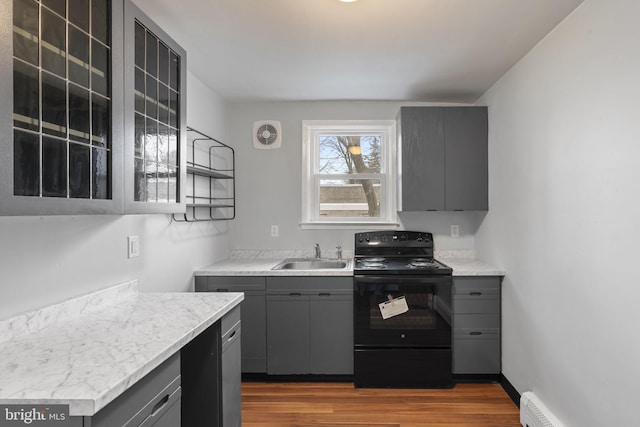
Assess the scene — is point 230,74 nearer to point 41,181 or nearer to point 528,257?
point 41,181

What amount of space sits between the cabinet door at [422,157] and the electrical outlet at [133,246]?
200cm

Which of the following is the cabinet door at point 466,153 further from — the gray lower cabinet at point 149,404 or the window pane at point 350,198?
the gray lower cabinet at point 149,404

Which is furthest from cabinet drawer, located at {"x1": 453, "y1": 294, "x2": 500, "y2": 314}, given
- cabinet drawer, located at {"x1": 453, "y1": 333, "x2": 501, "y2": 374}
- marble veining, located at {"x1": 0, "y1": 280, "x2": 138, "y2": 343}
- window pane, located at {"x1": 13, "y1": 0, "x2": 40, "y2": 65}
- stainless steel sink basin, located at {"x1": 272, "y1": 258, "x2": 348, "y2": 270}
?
window pane, located at {"x1": 13, "y1": 0, "x2": 40, "y2": 65}

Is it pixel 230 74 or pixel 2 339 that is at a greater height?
pixel 230 74

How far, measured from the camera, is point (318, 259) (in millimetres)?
3221

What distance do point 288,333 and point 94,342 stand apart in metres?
1.63

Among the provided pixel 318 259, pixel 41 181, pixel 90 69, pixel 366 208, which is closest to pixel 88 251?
pixel 41 181

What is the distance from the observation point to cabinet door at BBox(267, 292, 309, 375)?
8.80 ft

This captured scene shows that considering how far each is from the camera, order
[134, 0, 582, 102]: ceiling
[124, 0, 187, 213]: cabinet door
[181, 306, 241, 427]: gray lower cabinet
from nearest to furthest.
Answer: [124, 0, 187, 213]: cabinet door
[181, 306, 241, 427]: gray lower cabinet
[134, 0, 582, 102]: ceiling

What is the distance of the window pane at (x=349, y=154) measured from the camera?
3.40 m

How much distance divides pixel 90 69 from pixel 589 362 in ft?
8.05

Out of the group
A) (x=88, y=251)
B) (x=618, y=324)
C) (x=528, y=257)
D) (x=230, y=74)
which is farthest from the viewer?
(x=230, y=74)

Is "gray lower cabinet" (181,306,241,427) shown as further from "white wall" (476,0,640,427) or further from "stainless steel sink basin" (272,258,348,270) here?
"white wall" (476,0,640,427)

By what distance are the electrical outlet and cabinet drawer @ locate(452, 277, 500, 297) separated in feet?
7.12
